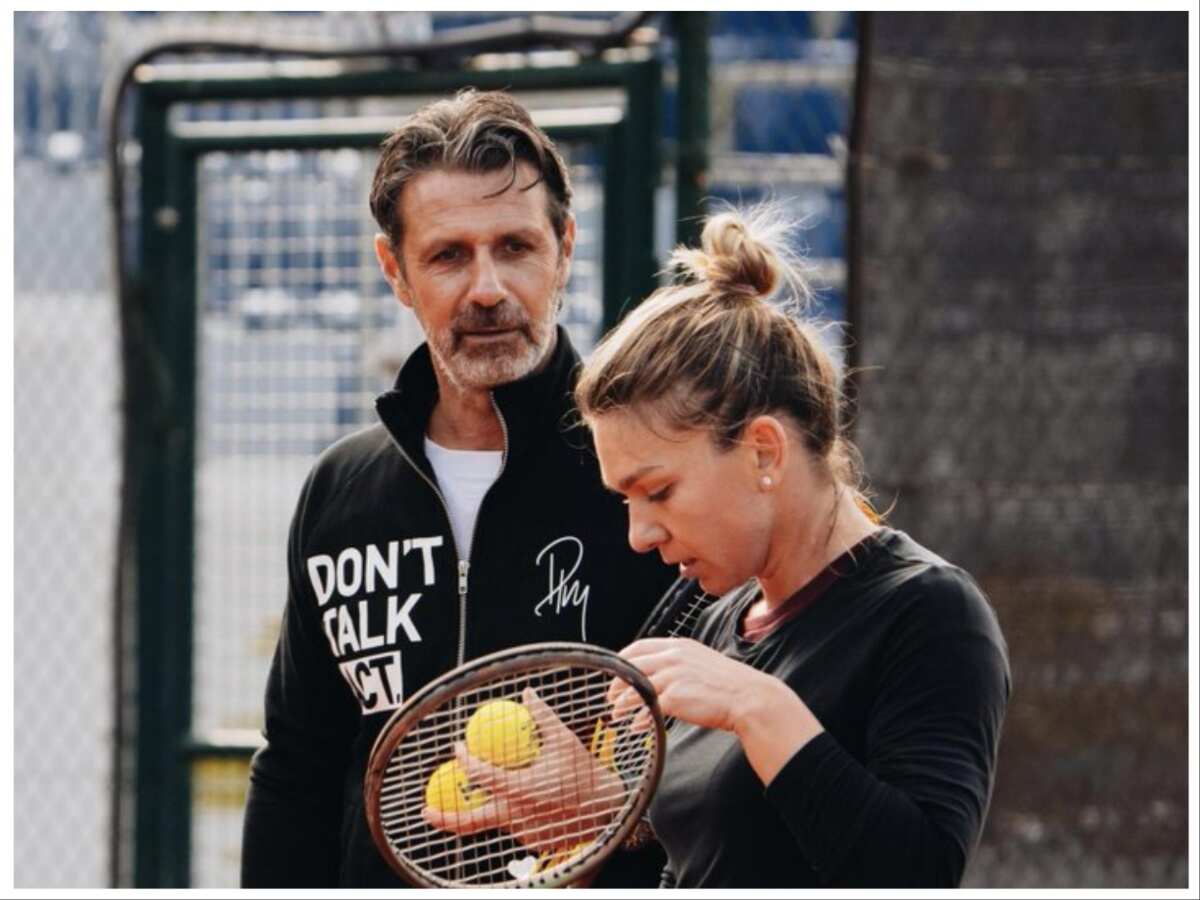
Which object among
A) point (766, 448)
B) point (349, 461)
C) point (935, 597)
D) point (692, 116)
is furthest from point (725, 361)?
point (692, 116)

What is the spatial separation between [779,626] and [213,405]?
2.65 metres

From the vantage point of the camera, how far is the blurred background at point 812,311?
13.0 ft

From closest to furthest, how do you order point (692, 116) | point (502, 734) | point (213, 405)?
1. point (502, 734)
2. point (692, 116)
3. point (213, 405)

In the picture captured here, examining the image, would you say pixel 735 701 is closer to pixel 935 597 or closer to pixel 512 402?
pixel 935 597

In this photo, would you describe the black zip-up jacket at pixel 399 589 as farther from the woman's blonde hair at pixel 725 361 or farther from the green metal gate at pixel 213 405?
the green metal gate at pixel 213 405

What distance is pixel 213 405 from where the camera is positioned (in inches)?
169

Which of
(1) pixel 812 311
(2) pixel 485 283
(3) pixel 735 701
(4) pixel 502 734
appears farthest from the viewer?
(1) pixel 812 311

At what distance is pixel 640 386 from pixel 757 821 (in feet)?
1.51

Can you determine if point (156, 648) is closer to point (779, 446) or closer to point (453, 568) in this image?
point (453, 568)

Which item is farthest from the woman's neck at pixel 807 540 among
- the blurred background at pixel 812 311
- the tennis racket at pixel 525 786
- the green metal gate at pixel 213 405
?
the green metal gate at pixel 213 405

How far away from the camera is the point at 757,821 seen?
1.78m

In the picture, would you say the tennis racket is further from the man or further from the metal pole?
the metal pole

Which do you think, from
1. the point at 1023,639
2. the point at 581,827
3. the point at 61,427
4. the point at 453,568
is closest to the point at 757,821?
the point at 581,827

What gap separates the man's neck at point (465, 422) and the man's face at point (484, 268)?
0.09 metres
